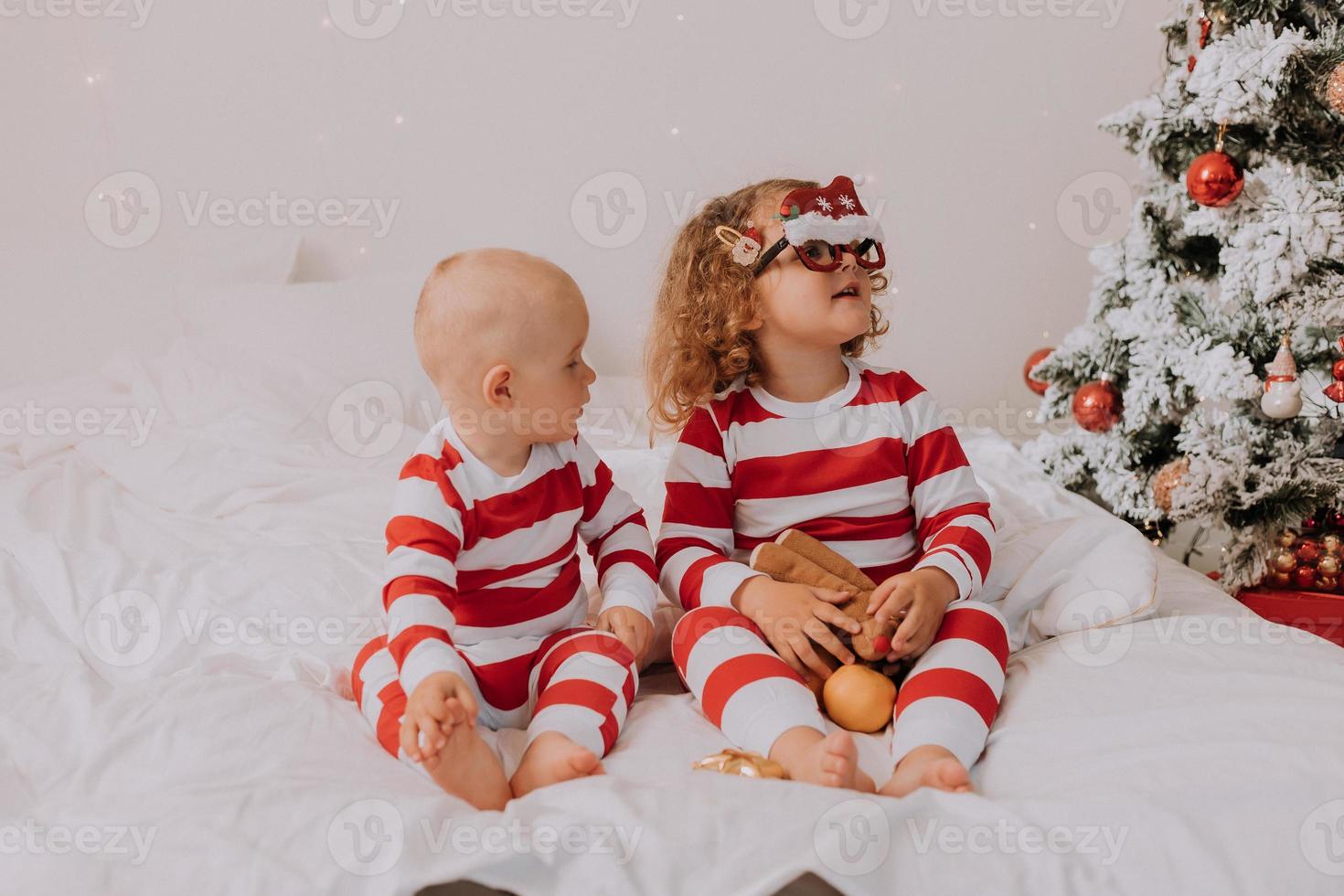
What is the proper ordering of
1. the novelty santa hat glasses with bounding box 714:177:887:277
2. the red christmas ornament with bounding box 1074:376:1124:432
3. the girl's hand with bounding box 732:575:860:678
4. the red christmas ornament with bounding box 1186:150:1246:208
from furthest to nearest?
the red christmas ornament with bounding box 1074:376:1124:432, the red christmas ornament with bounding box 1186:150:1246:208, the novelty santa hat glasses with bounding box 714:177:887:277, the girl's hand with bounding box 732:575:860:678

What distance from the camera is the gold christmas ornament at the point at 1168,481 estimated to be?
72.4 inches

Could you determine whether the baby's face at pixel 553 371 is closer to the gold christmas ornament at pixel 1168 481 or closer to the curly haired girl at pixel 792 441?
the curly haired girl at pixel 792 441

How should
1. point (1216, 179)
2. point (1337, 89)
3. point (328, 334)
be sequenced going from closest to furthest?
point (1337, 89) → point (1216, 179) → point (328, 334)

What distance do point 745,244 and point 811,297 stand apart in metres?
0.12

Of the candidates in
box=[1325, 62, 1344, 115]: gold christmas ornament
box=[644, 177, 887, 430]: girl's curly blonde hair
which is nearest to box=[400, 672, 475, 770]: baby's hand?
box=[644, 177, 887, 430]: girl's curly blonde hair

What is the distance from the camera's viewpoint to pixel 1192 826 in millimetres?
855

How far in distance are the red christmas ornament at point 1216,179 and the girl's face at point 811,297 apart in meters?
0.75

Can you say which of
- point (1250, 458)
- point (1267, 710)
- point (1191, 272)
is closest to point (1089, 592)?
point (1267, 710)

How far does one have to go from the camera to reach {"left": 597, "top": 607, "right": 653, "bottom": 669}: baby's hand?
1.16 metres

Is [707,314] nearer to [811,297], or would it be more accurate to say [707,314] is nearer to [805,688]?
[811,297]

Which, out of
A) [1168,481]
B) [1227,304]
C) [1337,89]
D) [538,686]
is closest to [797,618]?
[538,686]

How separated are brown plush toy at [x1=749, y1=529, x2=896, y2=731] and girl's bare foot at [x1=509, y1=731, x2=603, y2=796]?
287 millimetres

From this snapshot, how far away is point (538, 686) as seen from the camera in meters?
1.14

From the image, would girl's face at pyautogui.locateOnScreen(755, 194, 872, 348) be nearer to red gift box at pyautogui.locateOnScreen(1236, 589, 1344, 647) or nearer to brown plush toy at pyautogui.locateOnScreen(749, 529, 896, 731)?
brown plush toy at pyautogui.locateOnScreen(749, 529, 896, 731)
